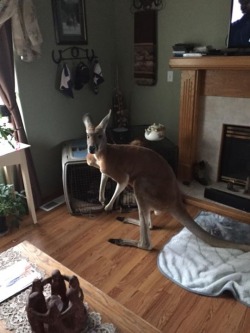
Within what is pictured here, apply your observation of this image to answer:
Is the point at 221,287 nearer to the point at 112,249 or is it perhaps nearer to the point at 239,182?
the point at 112,249

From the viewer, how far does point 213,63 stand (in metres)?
2.18

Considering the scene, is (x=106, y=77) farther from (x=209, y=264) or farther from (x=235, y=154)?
(x=209, y=264)

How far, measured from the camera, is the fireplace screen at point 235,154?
97.6 inches

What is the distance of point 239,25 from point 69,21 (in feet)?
4.81

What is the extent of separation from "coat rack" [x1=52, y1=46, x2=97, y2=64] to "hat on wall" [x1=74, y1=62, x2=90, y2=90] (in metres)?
0.10

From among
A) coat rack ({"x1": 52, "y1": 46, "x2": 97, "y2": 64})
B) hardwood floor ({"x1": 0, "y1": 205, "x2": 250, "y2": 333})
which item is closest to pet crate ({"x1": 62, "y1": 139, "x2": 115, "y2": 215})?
hardwood floor ({"x1": 0, "y1": 205, "x2": 250, "y2": 333})

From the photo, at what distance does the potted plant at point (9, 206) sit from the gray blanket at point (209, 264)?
116cm

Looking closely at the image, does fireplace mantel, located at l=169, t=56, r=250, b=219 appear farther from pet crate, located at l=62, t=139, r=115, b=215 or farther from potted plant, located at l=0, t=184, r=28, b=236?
potted plant, located at l=0, t=184, r=28, b=236

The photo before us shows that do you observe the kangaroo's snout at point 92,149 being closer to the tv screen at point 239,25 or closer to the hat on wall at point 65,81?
the hat on wall at point 65,81

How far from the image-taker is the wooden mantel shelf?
2.05m

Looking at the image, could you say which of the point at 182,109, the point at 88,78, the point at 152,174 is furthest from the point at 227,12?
the point at 152,174

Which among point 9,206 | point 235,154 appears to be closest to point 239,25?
A: point 235,154

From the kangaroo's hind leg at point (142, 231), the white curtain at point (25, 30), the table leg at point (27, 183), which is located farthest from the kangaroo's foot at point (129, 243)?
the white curtain at point (25, 30)

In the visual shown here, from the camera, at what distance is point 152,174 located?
1763 millimetres
